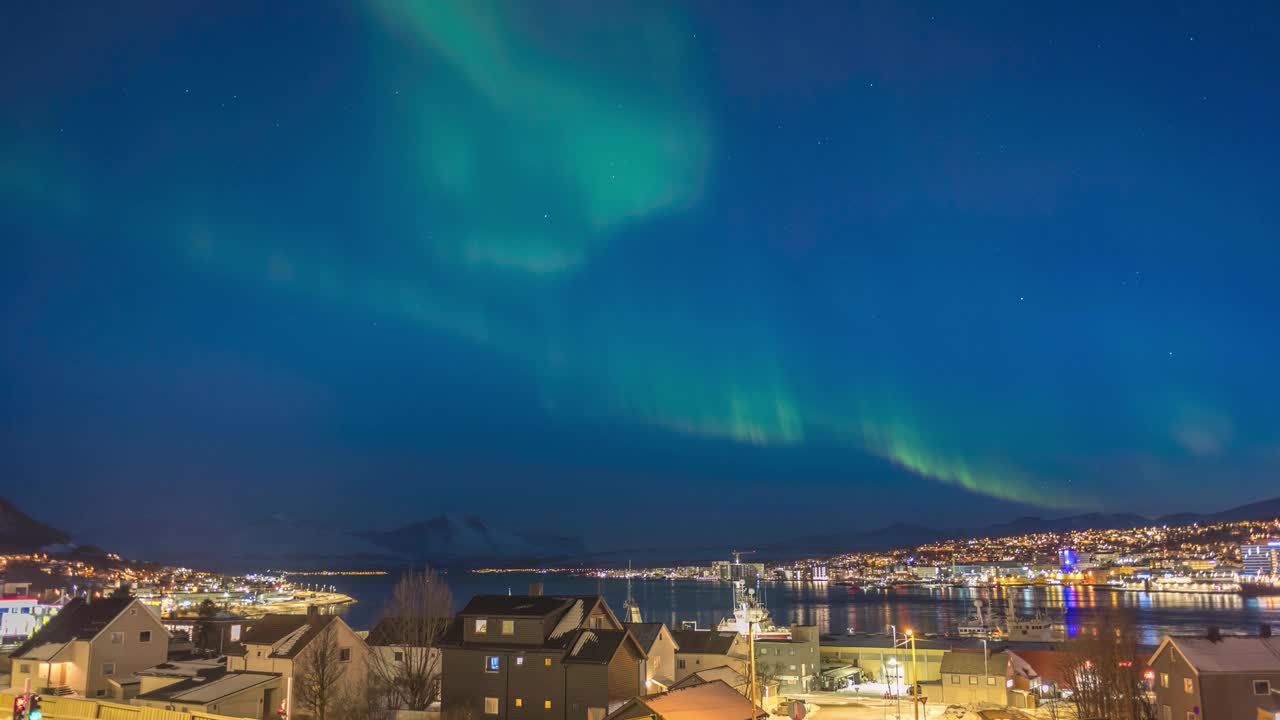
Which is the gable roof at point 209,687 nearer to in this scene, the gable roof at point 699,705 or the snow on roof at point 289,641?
the snow on roof at point 289,641

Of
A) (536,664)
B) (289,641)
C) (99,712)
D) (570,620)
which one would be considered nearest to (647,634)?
(570,620)

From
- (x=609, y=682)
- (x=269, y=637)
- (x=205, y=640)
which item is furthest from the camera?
(x=205, y=640)

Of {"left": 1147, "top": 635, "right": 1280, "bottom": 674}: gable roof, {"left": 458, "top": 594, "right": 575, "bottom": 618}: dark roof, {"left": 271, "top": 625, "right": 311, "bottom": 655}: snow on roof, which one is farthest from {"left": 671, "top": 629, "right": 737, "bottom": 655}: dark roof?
{"left": 1147, "top": 635, "right": 1280, "bottom": 674}: gable roof

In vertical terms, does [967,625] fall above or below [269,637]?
below

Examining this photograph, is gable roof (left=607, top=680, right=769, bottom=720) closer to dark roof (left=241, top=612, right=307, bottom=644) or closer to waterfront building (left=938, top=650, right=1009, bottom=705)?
dark roof (left=241, top=612, right=307, bottom=644)

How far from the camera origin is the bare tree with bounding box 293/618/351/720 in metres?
Result: 36.4

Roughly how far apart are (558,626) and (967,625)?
111 metres

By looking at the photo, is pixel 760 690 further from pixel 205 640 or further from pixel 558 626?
pixel 205 640

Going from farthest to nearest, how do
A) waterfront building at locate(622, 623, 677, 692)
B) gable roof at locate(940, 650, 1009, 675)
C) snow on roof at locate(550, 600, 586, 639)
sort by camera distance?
gable roof at locate(940, 650, 1009, 675) < waterfront building at locate(622, 623, 677, 692) < snow on roof at locate(550, 600, 586, 639)

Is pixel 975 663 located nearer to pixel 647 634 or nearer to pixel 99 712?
pixel 647 634

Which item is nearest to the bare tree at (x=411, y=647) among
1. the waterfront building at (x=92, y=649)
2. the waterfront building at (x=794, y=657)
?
→ the waterfront building at (x=92, y=649)

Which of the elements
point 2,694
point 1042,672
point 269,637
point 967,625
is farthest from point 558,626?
point 967,625

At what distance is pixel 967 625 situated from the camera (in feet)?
430

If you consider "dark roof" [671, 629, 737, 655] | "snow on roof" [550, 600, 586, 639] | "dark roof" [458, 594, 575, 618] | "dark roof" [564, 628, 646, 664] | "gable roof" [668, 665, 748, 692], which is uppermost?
"dark roof" [458, 594, 575, 618]
